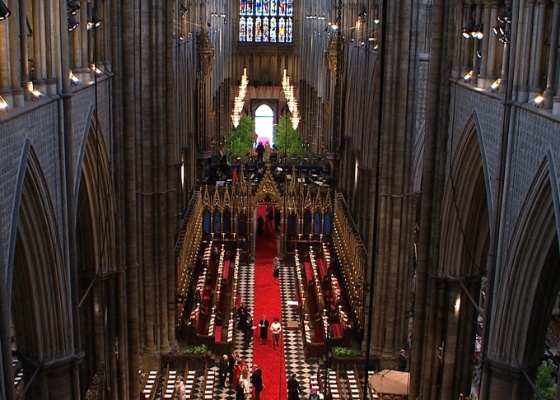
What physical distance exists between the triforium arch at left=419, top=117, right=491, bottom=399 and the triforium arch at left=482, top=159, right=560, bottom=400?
9.48ft

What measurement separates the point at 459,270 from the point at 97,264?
7.88 metres

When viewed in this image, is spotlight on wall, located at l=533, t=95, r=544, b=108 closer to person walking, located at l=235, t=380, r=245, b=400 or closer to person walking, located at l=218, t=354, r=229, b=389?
person walking, located at l=235, t=380, r=245, b=400

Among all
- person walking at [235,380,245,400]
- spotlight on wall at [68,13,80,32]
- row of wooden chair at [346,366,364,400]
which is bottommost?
row of wooden chair at [346,366,364,400]

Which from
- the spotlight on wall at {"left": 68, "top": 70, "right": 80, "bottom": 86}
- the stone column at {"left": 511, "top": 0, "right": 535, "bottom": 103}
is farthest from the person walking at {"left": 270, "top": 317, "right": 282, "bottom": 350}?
the stone column at {"left": 511, "top": 0, "right": 535, "bottom": 103}

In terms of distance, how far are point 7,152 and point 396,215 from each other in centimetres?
1520

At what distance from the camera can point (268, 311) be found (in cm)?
3147

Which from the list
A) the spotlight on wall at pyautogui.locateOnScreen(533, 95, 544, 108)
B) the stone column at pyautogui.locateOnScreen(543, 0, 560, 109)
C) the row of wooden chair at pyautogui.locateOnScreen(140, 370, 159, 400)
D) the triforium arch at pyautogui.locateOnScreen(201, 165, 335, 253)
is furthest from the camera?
the triforium arch at pyautogui.locateOnScreen(201, 165, 335, 253)

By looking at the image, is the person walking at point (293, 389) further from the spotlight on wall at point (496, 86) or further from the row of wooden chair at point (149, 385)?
the spotlight on wall at point (496, 86)

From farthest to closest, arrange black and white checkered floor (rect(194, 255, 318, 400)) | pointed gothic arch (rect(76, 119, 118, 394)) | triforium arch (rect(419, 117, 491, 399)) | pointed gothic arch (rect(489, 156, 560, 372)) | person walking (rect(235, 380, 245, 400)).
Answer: black and white checkered floor (rect(194, 255, 318, 400))
person walking (rect(235, 380, 245, 400))
pointed gothic arch (rect(76, 119, 118, 394))
triforium arch (rect(419, 117, 491, 399))
pointed gothic arch (rect(489, 156, 560, 372))

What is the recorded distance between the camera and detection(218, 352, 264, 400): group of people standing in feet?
78.7

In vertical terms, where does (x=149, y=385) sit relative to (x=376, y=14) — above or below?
below

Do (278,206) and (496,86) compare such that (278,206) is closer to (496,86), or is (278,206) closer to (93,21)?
(93,21)

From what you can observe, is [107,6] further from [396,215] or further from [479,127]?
[396,215]

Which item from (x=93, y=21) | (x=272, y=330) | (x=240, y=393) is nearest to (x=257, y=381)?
(x=240, y=393)
